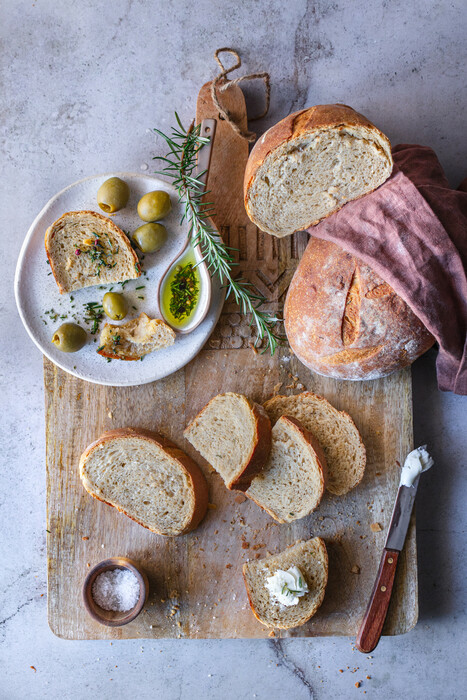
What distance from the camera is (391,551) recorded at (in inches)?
104

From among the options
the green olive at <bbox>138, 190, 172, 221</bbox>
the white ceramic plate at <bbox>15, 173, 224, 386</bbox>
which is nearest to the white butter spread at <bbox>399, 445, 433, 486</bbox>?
the white ceramic plate at <bbox>15, 173, 224, 386</bbox>

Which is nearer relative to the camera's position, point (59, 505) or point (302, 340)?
point (302, 340)

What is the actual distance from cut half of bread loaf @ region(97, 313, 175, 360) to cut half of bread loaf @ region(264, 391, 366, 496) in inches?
23.9

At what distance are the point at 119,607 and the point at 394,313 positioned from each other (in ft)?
6.17

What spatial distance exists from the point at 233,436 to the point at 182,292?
0.73 meters

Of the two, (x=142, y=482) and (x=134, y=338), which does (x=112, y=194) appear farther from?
(x=142, y=482)

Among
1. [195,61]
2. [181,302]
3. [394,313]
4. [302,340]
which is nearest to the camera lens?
[394,313]

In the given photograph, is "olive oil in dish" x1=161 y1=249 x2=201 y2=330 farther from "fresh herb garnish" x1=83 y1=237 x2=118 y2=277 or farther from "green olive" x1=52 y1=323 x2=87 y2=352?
"green olive" x1=52 y1=323 x2=87 y2=352

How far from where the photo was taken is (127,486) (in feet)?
8.77

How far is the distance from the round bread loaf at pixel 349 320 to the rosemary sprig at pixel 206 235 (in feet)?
0.66

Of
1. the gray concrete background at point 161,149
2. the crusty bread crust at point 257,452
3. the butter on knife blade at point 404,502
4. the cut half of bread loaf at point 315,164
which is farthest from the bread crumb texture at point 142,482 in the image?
the cut half of bread loaf at point 315,164

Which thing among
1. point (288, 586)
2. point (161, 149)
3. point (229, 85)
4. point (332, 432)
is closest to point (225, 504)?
point (288, 586)

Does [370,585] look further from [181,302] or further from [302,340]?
[181,302]

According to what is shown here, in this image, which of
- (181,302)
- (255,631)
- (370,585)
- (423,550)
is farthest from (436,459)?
(181,302)
